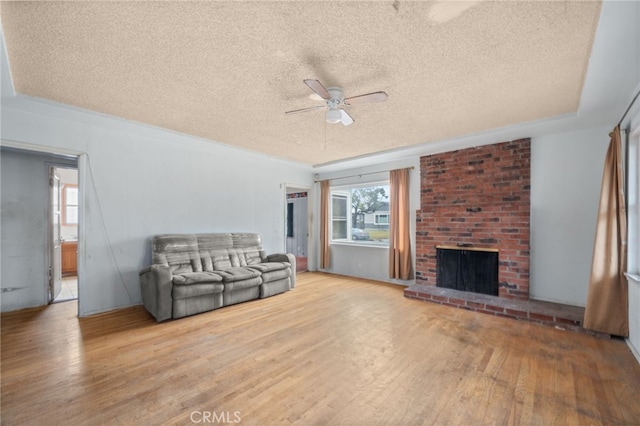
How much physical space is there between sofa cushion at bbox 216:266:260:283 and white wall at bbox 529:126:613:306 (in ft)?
13.4

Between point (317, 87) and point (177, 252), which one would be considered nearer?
point (317, 87)

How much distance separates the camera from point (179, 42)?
2.00m

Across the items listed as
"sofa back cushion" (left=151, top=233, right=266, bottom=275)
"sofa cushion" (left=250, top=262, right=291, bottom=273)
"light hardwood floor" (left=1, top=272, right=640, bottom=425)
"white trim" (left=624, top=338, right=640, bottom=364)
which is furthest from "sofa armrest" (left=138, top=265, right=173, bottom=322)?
"white trim" (left=624, top=338, right=640, bottom=364)

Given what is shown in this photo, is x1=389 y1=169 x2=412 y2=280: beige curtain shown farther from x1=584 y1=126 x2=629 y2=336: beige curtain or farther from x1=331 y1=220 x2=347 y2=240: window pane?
x1=584 y1=126 x2=629 y2=336: beige curtain

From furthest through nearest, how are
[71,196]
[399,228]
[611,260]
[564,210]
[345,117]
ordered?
1. [71,196]
2. [399,228]
3. [564,210]
4. [611,260]
5. [345,117]

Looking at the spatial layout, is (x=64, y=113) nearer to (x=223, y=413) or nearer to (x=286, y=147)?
(x=286, y=147)

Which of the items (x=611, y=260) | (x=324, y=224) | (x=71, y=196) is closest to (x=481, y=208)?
(x=611, y=260)

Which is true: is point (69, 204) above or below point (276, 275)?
above

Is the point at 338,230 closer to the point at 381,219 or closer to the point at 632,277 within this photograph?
the point at 381,219

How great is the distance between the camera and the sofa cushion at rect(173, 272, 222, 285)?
3445 mm

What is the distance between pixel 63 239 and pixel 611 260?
31.1 feet

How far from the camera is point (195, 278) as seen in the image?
3.58m

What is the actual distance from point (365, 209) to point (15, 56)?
17.9 feet
